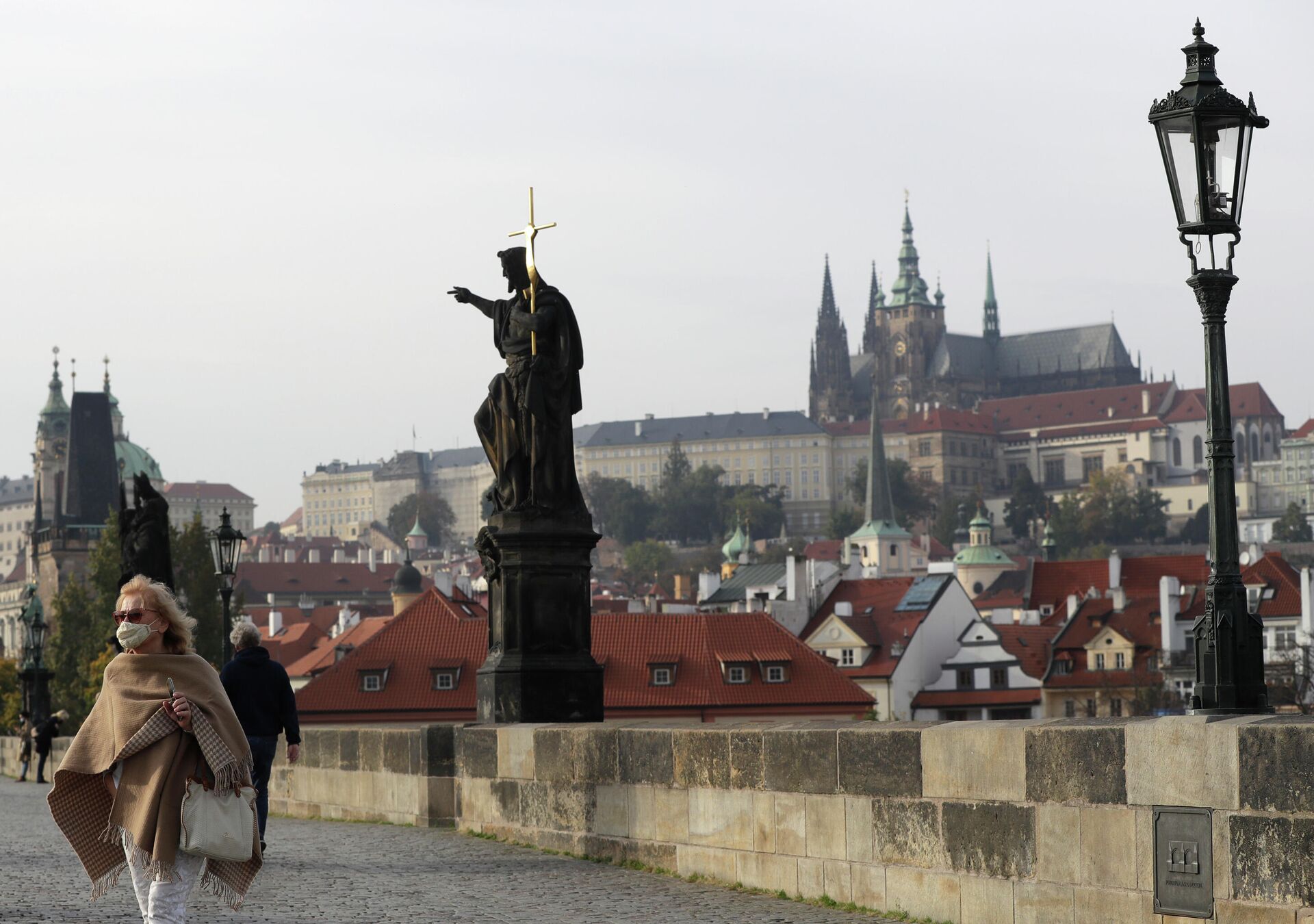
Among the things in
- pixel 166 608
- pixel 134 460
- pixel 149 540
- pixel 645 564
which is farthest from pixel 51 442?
pixel 166 608

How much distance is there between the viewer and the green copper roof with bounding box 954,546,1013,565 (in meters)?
151

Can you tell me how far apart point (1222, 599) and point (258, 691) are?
5236 millimetres

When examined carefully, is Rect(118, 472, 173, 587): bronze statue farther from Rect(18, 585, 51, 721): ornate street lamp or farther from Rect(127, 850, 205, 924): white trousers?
Rect(18, 585, 51, 721): ornate street lamp

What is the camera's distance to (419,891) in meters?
9.62

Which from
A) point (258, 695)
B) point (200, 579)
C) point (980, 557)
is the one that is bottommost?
point (258, 695)

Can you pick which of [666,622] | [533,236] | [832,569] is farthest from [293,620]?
[533,236]

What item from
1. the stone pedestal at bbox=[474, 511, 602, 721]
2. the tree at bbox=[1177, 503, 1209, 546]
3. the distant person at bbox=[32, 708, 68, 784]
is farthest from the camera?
the tree at bbox=[1177, 503, 1209, 546]

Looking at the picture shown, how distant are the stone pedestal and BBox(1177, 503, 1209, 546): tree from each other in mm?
178831

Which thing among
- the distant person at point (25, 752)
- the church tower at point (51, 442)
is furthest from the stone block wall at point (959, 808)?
the church tower at point (51, 442)

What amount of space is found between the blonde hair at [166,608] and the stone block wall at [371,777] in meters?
7.04

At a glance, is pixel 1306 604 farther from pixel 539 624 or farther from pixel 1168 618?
pixel 539 624

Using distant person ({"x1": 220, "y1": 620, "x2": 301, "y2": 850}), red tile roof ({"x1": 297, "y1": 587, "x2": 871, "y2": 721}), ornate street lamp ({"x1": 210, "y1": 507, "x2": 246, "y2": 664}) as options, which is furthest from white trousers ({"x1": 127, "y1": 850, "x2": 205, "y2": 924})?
red tile roof ({"x1": 297, "y1": 587, "x2": 871, "y2": 721})

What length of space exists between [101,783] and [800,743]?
3.48 metres

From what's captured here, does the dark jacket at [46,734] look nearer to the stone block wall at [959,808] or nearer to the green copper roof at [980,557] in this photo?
the stone block wall at [959,808]
